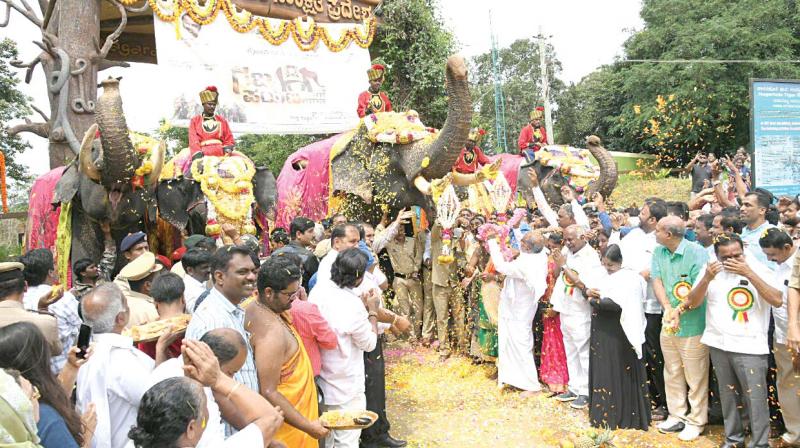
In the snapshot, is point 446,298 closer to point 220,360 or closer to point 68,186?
point 68,186

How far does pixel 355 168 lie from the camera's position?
A: 8031 millimetres

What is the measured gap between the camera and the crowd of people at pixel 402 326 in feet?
8.48

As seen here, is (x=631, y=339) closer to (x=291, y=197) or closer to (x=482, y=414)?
(x=482, y=414)

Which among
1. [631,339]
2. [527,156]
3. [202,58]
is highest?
[202,58]

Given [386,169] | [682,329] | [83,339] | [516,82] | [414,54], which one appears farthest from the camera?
[516,82]

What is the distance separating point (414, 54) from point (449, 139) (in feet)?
27.0

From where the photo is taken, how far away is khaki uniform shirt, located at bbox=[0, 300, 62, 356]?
119 inches

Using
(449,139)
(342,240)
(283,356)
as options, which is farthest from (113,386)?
(449,139)

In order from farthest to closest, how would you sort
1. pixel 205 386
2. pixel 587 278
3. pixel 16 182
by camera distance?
pixel 16 182 → pixel 587 278 → pixel 205 386

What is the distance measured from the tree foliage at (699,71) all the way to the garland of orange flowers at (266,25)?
13.4 m

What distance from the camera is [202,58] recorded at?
11750 millimetres

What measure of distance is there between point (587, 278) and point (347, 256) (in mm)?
2381

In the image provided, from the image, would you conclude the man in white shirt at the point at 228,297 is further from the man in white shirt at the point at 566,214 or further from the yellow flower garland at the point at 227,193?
the man in white shirt at the point at 566,214

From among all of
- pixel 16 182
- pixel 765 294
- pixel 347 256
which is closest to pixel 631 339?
pixel 765 294
